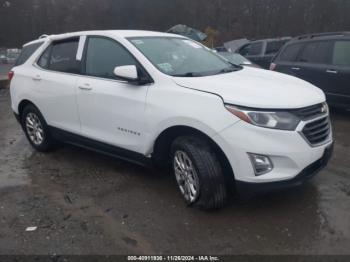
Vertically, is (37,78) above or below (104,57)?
below

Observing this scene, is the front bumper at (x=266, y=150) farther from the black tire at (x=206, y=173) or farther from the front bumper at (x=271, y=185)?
the black tire at (x=206, y=173)

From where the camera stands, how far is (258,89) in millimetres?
3541

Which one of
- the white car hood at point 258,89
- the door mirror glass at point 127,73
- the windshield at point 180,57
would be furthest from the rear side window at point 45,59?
the white car hood at point 258,89

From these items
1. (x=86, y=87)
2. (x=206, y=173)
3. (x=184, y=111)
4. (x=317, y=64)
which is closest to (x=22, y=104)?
(x=86, y=87)

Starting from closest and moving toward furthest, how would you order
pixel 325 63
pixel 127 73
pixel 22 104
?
pixel 127 73
pixel 22 104
pixel 325 63

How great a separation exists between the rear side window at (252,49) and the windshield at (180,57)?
28.9ft

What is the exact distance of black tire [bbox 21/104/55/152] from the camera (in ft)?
18.0

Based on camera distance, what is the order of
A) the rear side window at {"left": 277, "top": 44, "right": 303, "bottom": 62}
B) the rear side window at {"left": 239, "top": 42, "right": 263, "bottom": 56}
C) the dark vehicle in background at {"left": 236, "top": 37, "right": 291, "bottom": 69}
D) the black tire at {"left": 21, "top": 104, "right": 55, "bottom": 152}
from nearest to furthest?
the black tire at {"left": 21, "top": 104, "right": 55, "bottom": 152} → the rear side window at {"left": 277, "top": 44, "right": 303, "bottom": 62} → the dark vehicle in background at {"left": 236, "top": 37, "right": 291, "bottom": 69} → the rear side window at {"left": 239, "top": 42, "right": 263, "bottom": 56}

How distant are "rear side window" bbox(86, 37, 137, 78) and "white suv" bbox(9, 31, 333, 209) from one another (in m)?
→ 0.01

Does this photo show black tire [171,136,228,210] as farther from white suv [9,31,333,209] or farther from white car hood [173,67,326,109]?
white car hood [173,67,326,109]

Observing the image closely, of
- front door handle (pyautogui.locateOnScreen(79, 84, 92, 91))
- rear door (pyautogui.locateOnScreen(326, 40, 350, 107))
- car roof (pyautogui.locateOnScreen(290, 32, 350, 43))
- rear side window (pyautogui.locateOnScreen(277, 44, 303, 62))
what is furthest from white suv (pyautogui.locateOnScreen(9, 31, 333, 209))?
rear side window (pyautogui.locateOnScreen(277, 44, 303, 62))

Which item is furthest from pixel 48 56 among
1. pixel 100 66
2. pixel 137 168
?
A: pixel 137 168

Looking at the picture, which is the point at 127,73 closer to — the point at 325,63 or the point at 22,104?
the point at 22,104

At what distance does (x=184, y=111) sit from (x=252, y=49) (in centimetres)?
1050
